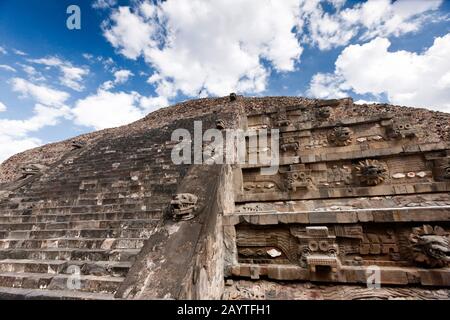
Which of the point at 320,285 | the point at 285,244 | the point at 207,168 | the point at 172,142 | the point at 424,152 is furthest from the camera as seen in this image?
the point at 172,142

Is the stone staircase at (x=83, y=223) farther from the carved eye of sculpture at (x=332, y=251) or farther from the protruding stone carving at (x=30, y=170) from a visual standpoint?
the carved eye of sculpture at (x=332, y=251)

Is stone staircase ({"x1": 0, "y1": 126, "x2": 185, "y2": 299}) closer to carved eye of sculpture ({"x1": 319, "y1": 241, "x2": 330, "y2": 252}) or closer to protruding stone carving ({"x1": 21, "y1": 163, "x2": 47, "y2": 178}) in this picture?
protruding stone carving ({"x1": 21, "y1": 163, "x2": 47, "y2": 178})

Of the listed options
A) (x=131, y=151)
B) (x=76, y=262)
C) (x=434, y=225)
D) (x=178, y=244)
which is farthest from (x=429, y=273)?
(x=131, y=151)

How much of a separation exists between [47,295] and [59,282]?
308mm

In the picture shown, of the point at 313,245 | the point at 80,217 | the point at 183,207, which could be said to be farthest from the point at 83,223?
the point at 313,245

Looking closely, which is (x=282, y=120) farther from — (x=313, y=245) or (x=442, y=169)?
(x=313, y=245)

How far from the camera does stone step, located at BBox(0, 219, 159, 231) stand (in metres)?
4.27

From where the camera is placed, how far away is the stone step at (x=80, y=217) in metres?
4.53

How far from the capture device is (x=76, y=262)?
3652mm

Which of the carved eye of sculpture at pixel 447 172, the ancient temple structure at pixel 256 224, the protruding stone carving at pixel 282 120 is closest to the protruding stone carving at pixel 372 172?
the ancient temple structure at pixel 256 224

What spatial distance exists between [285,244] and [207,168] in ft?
6.58

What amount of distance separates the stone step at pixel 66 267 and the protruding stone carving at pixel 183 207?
1080 mm

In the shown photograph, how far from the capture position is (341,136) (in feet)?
19.9
